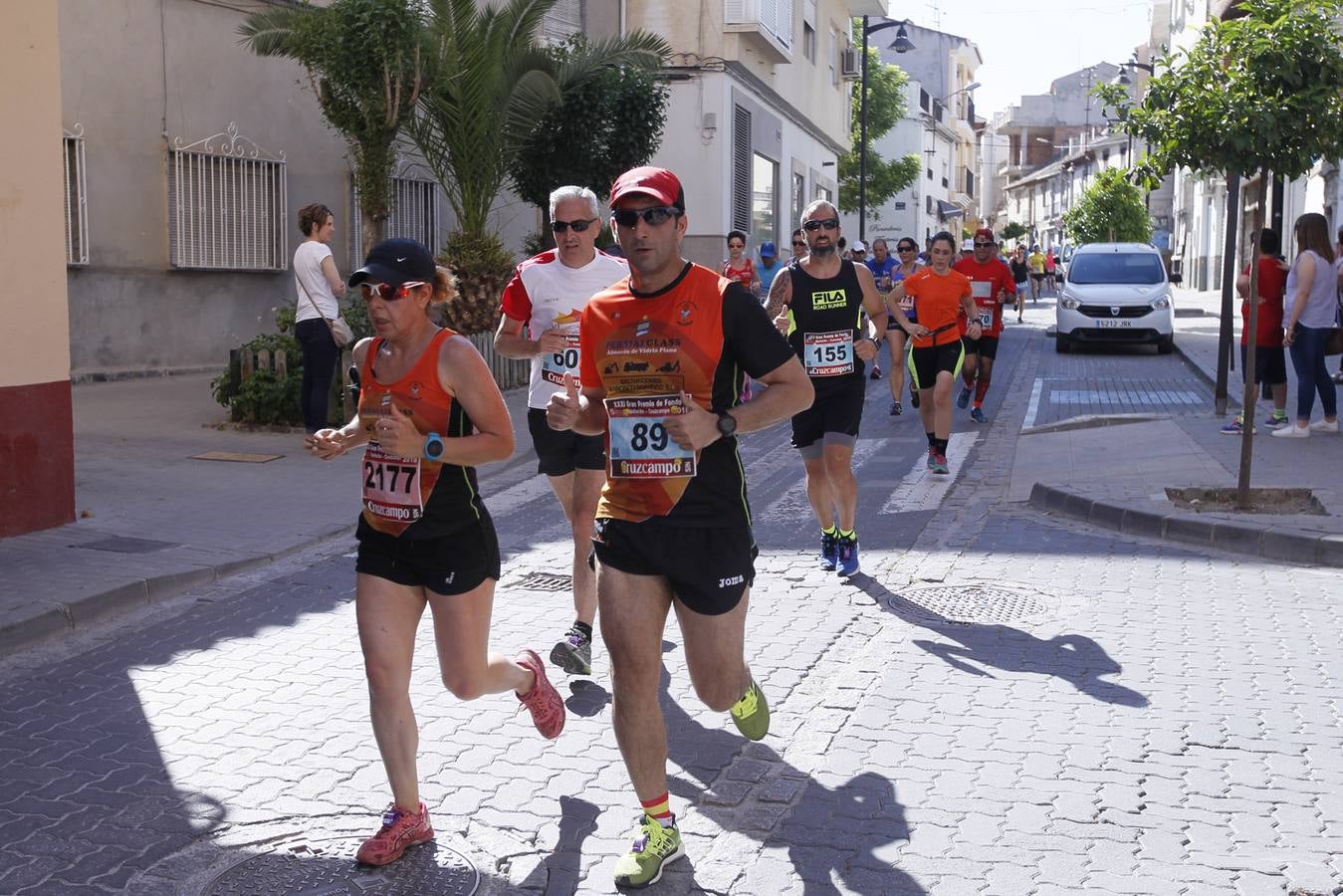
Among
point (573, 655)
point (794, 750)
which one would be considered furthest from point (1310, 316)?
point (794, 750)

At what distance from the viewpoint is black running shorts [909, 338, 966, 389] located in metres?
11.7

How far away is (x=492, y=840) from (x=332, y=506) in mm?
6104

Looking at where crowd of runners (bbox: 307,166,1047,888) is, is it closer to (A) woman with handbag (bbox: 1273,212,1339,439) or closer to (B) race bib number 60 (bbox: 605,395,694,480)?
(B) race bib number 60 (bbox: 605,395,694,480)

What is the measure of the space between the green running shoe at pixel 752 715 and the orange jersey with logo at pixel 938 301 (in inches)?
295

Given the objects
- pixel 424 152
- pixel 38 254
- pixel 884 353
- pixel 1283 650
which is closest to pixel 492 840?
pixel 1283 650

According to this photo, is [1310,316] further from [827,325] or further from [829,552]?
[829,552]

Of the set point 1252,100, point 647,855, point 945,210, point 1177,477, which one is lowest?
point 647,855

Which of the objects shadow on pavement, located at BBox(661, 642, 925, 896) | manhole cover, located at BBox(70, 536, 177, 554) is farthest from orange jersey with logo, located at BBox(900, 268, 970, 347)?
shadow on pavement, located at BBox(661, 642, 925, 896)

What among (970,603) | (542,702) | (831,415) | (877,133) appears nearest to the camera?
(542,702)

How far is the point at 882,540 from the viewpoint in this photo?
9.33m

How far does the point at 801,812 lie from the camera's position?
4.58 meters

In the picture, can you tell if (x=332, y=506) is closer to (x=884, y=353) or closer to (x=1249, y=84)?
(x=1249, y=84)

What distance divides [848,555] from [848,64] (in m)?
35.1

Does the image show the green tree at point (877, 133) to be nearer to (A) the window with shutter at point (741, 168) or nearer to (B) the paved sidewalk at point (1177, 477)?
(A) the window with shutter at point (741, 168)
